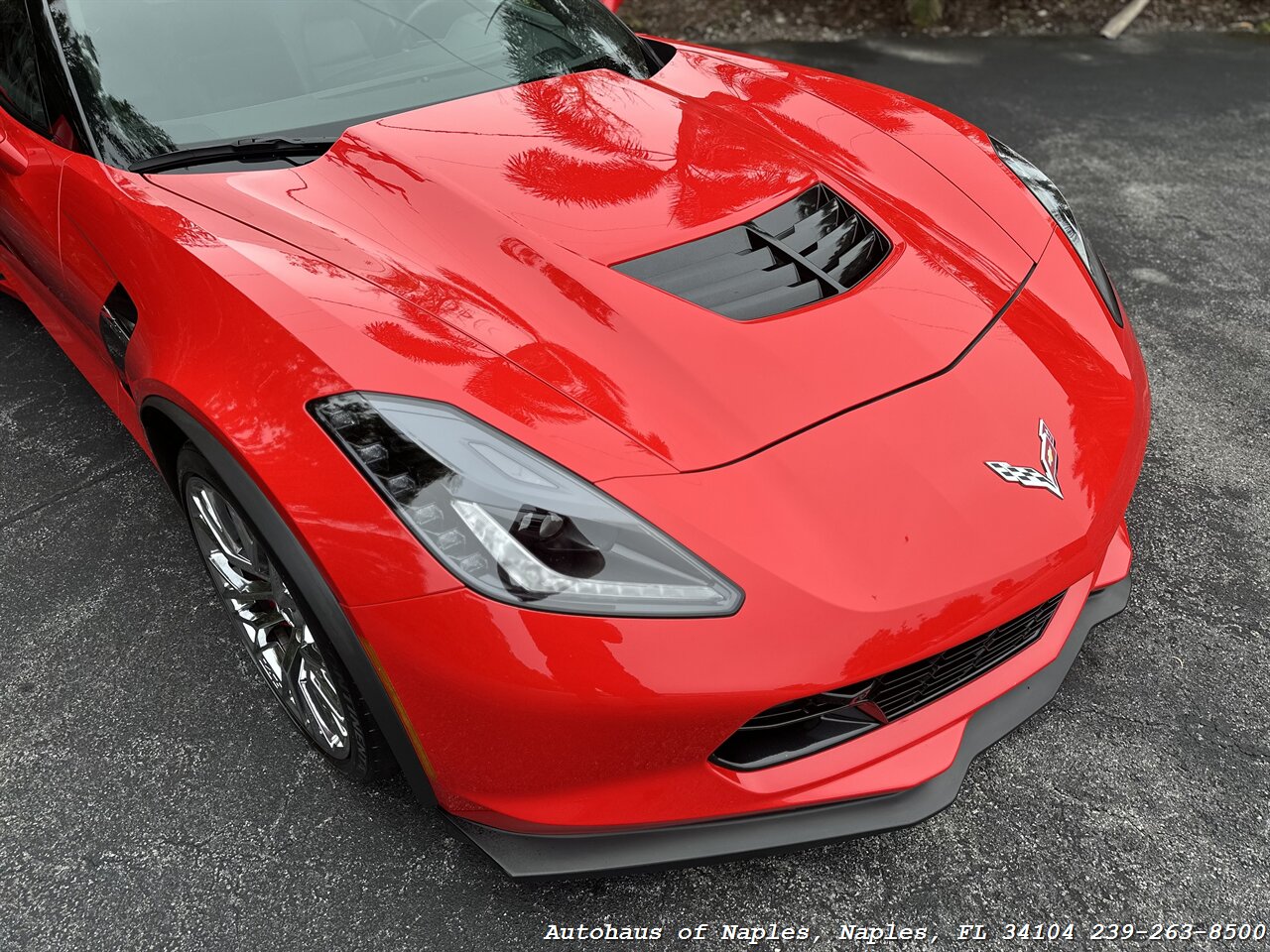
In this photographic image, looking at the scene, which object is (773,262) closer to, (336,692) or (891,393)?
(891,393)

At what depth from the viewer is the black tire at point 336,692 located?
5.17 feet

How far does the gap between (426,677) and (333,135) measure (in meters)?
1.34

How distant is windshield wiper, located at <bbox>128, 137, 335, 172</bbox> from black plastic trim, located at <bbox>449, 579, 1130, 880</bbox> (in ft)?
4.75

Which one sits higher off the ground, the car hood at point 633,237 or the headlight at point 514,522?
the car hood at point 633,237

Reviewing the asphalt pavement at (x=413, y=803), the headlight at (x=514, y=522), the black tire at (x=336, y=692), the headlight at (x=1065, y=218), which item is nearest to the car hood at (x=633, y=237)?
the headlight at (x=514, y=522)

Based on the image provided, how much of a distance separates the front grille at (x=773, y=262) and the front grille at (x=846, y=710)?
0.70m

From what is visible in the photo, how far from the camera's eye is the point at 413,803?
1.87 m

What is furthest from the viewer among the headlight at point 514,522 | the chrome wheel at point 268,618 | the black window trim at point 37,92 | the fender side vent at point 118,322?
the black window trim at point 37,92

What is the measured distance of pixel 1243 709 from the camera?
80.2 inches

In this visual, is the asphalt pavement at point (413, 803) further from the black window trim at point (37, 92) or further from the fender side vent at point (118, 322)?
the black window trim at point (37, 92)

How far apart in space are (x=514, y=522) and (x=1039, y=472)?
89 cm

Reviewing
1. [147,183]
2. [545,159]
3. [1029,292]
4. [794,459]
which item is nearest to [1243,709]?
[1029,292]

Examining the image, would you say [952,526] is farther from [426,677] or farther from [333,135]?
[333,135]

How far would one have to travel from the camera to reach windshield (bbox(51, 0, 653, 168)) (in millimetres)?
2168
